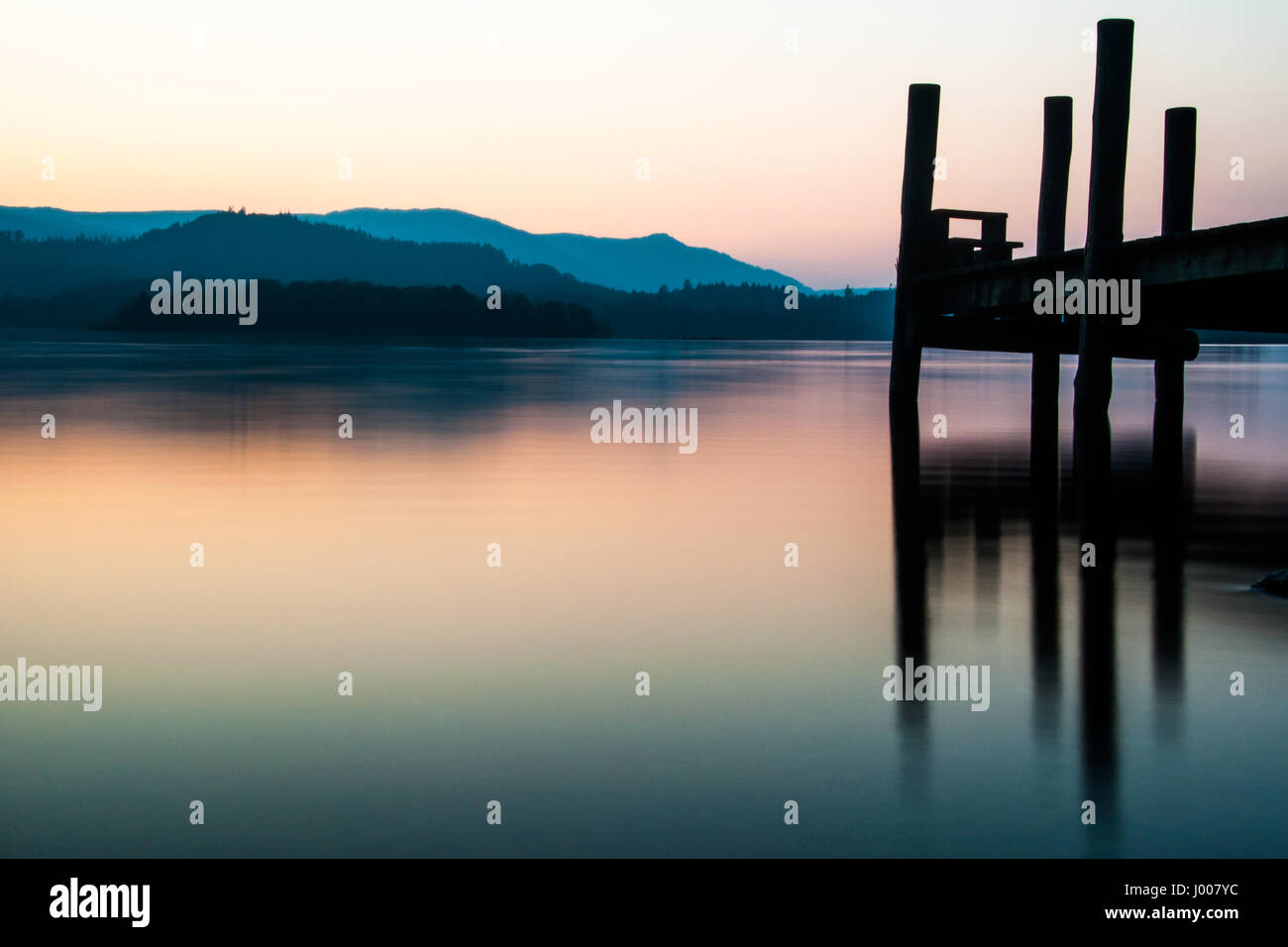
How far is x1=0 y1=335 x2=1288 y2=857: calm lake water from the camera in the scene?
186 inches

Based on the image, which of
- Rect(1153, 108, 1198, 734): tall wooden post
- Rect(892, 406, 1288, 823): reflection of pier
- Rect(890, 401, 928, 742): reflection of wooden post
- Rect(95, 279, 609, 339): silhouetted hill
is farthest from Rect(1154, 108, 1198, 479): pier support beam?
Rect(95, 279, 609, 339): silhouetted hill

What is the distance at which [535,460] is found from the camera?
58.4 feet

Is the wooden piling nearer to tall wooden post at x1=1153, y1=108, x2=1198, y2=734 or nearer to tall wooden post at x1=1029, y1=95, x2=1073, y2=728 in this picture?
tall wooden post at x1=1153, y1=108, x2=1198, y2=734

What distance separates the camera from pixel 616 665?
7027 mm

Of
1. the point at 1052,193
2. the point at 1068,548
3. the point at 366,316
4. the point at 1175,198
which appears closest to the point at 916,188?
the point at 1052,193

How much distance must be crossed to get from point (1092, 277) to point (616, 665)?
1336 centimetres

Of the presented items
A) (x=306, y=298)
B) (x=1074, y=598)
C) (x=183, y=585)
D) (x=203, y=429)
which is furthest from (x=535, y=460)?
(x=306, y=298)

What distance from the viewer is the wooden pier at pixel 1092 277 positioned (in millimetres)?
15742

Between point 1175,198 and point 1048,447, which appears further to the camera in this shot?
point 1175,198

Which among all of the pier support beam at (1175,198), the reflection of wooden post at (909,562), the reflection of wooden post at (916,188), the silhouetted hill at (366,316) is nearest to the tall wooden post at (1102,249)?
the reflection of wooden post at (909,562)

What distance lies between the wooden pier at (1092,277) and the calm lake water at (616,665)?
8.47ft

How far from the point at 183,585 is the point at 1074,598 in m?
5.97

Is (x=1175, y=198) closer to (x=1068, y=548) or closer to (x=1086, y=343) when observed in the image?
(x=1086, y=343)

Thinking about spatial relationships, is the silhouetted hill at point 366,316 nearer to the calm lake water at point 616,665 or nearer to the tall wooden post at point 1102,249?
the tall wooden post at point 1102,249
